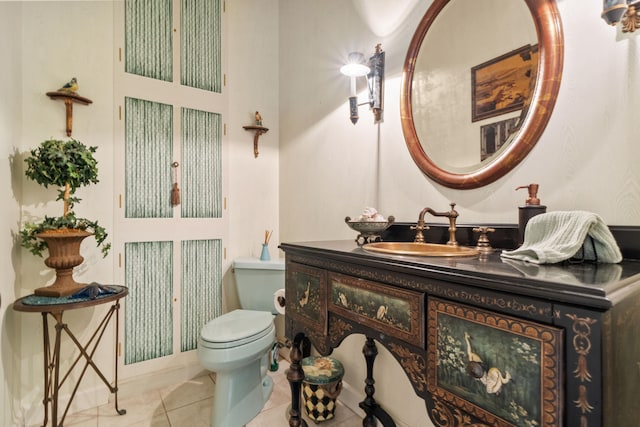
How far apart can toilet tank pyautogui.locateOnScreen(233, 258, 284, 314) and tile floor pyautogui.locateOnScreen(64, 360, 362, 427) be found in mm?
552

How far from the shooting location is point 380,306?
0.91 metres

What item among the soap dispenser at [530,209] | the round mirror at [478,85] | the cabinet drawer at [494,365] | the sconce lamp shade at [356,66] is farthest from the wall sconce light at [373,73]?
the cabinet drawer at [494,365]

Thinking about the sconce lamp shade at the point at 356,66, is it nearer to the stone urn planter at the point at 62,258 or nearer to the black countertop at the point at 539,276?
the black countertop at the point at 539,276

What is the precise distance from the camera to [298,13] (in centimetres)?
Answer: 234

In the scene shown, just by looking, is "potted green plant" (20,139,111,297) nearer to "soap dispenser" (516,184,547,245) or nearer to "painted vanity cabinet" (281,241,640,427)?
"painted vanity cabinet" (281,241,640,427)

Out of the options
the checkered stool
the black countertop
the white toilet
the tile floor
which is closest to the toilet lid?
the white toilet

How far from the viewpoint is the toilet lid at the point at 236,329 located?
159 centimetres

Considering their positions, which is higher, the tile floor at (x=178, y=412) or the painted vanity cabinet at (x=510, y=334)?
the painted vanity cabinet at (x=510, y=334)

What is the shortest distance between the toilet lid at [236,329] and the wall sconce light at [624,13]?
71.7 inches

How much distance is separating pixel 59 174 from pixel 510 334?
77.3 inches

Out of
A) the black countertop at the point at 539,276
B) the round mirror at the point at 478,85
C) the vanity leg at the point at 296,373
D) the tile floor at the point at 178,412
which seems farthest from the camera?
the tile floor at the point at 178,412

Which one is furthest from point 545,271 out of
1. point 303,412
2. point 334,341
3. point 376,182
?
point 303,412

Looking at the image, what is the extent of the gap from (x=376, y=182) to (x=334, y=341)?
34.8 inches

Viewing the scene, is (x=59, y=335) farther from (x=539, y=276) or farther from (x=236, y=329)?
(x=539, y=276)
